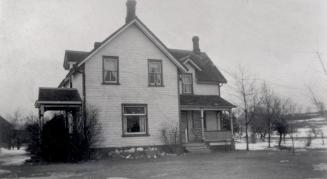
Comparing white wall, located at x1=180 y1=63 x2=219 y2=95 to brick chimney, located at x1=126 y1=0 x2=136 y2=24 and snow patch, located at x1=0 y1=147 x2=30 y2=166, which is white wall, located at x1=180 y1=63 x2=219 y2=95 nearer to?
brick chimney, located at x1=126 y1=0 x2=136 y2=24

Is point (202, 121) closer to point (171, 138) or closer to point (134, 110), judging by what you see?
point (171, 138)

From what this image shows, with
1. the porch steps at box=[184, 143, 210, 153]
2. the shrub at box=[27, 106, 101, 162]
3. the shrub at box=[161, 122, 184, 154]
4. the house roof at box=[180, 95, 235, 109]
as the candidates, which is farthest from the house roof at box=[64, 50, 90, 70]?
the porch steps at box=[184, 143, 210, 153]

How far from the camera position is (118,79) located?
79.8 feet

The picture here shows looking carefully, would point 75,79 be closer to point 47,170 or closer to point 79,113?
point 79,113

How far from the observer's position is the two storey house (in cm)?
2353

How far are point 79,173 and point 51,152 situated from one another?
6.14 m

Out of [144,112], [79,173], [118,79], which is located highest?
[118,79]

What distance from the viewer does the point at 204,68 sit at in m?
32.2

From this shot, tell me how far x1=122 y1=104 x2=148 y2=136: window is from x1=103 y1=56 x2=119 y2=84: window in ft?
5.66

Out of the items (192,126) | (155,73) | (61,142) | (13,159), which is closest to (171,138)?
(192,126)

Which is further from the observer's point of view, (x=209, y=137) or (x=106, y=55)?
(x=209, y=137)

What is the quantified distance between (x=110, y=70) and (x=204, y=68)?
10.4m

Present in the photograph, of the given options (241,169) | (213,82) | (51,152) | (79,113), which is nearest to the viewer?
(241,169)

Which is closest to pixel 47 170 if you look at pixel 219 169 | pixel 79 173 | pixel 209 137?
pixel 79 173
